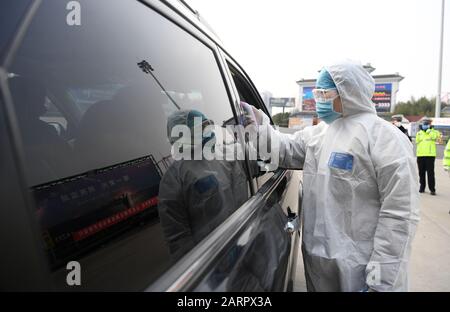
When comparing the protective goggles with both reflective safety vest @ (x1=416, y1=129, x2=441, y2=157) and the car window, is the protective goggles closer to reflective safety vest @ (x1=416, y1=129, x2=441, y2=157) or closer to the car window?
the car window

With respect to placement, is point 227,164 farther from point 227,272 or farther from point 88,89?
point 88,89

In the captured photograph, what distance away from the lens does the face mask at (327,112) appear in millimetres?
1889

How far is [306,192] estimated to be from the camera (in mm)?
1872

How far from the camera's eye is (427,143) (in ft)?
26.7

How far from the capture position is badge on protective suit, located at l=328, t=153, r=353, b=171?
65.5 inches

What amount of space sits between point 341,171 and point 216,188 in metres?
0.67

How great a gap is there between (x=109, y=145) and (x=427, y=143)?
875 centimetres

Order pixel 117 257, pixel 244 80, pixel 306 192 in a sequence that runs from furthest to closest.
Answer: pixel 244 80 < pixel 306 192 < pixel 117 257

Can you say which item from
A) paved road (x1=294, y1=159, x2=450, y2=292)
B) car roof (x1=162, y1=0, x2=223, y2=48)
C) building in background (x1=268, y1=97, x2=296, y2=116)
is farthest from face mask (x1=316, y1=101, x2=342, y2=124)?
building in background (x1=268, y1=97, x2=296, y2=116)

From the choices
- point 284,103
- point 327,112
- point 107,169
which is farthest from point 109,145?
point 284,103

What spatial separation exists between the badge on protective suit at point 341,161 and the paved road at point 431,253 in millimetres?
718

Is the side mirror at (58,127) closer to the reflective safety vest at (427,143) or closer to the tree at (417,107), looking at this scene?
the reflective safety vest at (427,143)

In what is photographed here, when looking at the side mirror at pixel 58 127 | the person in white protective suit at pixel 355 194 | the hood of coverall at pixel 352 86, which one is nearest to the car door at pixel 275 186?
the person in white protective suit at pixel 355 194
